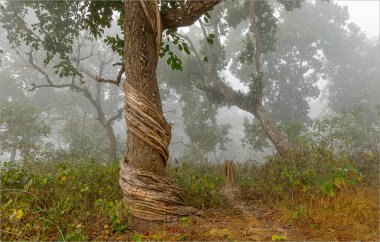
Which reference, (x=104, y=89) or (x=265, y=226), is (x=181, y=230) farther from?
(x=104, y=89)

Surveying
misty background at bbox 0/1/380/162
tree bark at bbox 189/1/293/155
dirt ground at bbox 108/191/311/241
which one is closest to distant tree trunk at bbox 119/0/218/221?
dirt ground at bbox 108/191/311/241

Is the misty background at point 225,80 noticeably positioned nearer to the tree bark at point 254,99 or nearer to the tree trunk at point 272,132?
the tree bark at point 254,99

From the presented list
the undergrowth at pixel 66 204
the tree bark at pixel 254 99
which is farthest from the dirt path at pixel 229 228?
the tree bark at pixel 254 99

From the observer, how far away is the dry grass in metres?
3.47

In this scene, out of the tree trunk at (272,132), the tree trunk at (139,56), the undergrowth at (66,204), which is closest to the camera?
the undergrowth at (66,204)

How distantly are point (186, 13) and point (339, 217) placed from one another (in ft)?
11.3

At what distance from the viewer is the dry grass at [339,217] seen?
136 inches

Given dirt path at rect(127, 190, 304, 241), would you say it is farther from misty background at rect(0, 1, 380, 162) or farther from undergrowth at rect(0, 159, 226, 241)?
misty background at rect(0, 1, 380, 162)

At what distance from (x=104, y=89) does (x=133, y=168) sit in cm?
3307

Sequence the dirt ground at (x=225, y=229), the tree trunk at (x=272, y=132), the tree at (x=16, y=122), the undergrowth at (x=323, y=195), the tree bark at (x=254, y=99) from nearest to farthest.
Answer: the dirt ground at (x=225, y=229), the undergrowth at (x=323, y=195), the tree trunk at (x=272, y=132), the tree bark at (x=254, y=99), the tree at (x=16, y=122)

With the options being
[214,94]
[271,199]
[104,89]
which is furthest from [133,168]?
[104,89]

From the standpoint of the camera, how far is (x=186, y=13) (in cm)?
441

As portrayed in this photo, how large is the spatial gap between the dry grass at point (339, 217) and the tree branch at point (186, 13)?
2988mm

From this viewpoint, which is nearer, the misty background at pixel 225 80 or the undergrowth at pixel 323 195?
the undergrowth at pixel 323 195
